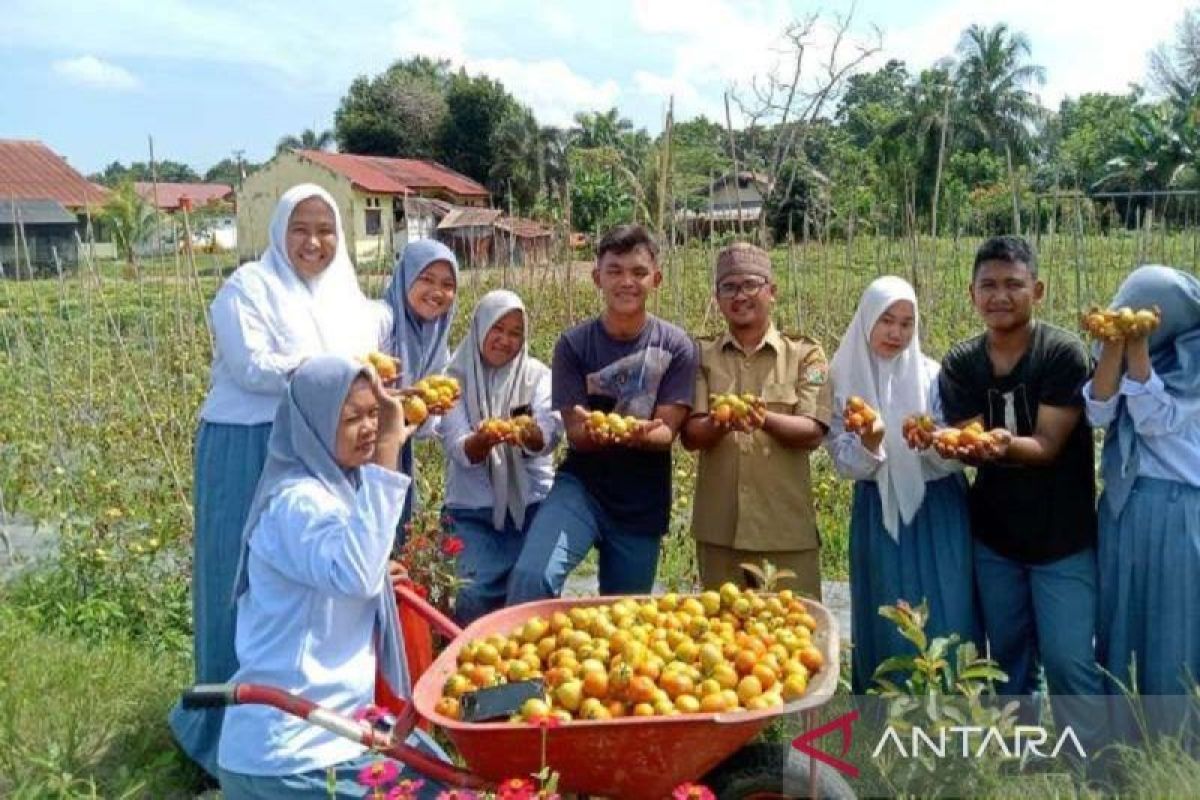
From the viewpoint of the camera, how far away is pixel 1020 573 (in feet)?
9.82

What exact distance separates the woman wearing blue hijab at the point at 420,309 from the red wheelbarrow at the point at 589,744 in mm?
1417

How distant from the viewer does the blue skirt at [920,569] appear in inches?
119

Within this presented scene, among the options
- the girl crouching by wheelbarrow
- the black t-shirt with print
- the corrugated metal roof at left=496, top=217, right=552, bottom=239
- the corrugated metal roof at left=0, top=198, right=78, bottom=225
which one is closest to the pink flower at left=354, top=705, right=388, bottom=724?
the girl crouching by wheelbarrow

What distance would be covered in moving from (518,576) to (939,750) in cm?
135

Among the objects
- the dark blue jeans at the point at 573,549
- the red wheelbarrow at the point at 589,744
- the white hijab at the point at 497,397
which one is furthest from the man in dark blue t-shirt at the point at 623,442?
the red wheelbarrow at the point at 589,744

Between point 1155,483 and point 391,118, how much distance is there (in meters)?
41.8

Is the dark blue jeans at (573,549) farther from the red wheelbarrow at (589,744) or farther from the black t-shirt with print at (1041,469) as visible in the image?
the black t-shirt with print at (1041,469)

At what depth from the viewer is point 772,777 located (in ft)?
7.50

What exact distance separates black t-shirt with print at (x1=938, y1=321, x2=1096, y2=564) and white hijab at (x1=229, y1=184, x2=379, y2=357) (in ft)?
6.12

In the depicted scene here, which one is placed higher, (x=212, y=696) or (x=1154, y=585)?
(x=212, y=696)

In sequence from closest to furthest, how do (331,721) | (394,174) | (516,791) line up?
(516,791)
(331,721)
(394,174)

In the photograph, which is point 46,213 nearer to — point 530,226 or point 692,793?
point 530,226

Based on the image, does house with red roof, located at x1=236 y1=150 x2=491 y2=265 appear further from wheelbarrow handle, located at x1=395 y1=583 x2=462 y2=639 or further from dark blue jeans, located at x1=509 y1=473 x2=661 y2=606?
wheelbarrow handle, located at x1=395 y1=583 x2=462 y2=639

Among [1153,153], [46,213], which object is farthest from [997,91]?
[46,213]
